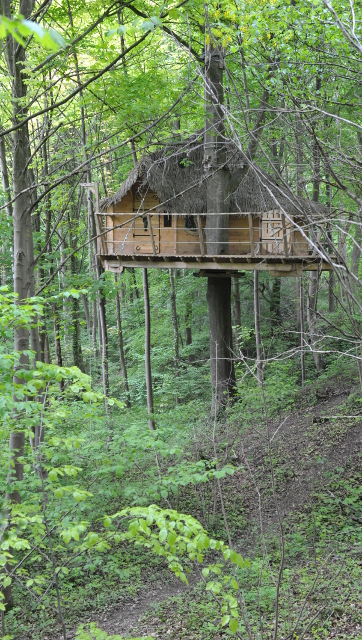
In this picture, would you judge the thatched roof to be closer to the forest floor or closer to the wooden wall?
the wooden wall

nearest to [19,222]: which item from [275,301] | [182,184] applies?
[182,184]

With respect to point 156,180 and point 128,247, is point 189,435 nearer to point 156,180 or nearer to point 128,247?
Result: point 128,247

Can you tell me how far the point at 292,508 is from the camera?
26.9ft

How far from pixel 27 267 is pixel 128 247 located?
8.51 m

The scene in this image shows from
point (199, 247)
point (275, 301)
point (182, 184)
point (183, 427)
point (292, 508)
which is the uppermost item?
point (182, 184)

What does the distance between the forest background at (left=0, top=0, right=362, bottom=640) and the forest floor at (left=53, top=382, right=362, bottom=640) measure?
0.04 metres

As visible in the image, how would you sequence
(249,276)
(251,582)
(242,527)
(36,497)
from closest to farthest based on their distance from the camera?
1. (36,497)
2. (251,582)
3. (242,527)
4. (249,276)

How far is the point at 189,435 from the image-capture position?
32.4ft

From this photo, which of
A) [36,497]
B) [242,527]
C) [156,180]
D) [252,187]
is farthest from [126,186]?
[36,497]

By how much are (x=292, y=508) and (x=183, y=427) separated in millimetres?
4847

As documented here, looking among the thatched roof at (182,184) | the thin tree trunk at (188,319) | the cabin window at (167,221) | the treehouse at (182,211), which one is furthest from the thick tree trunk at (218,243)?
the thin tree trunk at (188,319)

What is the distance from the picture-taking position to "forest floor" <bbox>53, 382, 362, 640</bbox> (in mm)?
5469

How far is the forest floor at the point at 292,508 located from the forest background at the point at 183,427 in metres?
0.04

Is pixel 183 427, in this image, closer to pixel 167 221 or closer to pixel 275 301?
pixel 167 221
